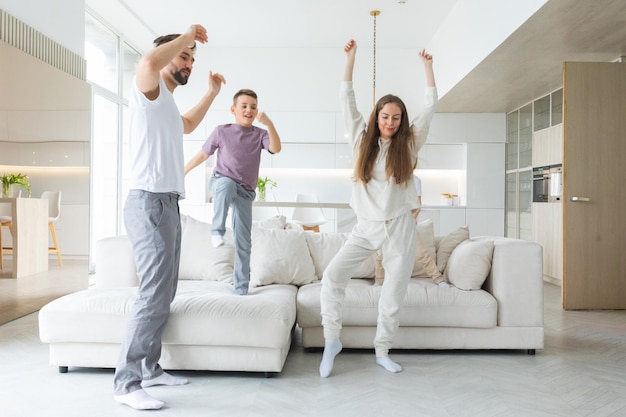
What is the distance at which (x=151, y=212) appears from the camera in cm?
260

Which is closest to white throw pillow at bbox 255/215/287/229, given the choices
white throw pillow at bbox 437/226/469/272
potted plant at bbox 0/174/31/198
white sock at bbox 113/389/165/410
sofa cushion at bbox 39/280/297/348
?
white throw pillow at bbox 437/226/469/272

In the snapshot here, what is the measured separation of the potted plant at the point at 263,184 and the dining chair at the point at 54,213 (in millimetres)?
3584

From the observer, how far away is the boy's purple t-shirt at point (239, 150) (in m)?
3.43

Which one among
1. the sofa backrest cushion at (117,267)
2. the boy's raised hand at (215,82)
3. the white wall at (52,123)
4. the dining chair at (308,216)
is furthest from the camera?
the dining chair at (308,216)

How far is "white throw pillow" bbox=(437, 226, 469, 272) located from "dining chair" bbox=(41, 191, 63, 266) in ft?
10.9

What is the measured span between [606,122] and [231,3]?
14.2 ft

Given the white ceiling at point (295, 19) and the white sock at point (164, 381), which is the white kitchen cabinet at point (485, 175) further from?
the white sock at point (164, 381)

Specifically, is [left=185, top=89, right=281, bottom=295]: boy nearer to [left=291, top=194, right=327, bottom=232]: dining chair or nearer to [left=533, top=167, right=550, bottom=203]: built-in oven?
[left=533, top=167, right=550, bottom=203]: built-in oven

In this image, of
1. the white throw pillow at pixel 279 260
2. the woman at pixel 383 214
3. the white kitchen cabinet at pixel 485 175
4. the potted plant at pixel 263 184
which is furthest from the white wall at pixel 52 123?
the white kitchen cabinet at pixel 485 175

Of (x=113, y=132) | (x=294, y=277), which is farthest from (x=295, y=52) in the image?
(x=294, y=277)

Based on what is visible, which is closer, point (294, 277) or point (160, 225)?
point (160, 225)

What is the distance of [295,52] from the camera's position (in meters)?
9.09

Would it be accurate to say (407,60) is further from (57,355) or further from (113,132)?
(57,355)

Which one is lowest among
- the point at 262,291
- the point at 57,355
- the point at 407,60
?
the point at 57,355
